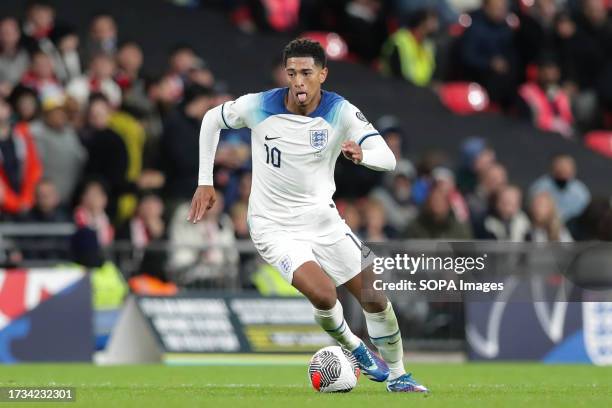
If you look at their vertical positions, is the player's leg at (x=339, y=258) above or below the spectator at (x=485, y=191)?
above

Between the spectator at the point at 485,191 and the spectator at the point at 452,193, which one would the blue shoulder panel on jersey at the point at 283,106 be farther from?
the spectator at the point at 485,191

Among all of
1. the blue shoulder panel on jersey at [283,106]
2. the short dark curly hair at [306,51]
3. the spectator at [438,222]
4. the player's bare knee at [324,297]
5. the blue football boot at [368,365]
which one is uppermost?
the short dark curly hair at [306,51]

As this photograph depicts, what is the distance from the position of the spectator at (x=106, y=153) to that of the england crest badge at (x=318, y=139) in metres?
7.61

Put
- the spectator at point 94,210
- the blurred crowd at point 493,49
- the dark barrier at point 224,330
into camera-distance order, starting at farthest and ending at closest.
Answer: the blurred crowd at point 493,49 < the spectator at point 94,210 < the dark barrier at point 224,330

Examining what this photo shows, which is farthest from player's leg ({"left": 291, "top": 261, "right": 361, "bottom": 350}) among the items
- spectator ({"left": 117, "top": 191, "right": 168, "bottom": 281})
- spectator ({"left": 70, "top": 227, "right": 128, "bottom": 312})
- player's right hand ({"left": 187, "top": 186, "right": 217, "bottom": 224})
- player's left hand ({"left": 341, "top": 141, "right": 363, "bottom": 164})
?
spectator ({"left": 117, "top": 191, "right": 168, "bottom": 281})

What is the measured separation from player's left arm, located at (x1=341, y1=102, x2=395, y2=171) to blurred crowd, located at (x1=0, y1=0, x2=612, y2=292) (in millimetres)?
6383

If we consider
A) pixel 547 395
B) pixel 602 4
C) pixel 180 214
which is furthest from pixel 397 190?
pixel 547 395

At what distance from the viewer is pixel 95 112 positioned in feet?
65.8

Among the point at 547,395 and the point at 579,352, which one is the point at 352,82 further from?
the point at 547,395

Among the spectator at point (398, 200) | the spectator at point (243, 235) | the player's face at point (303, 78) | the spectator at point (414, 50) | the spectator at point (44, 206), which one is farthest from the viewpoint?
the spectator at point (414, 50)

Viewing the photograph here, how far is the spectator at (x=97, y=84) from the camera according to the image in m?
20.6

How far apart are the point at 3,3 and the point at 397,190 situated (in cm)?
643

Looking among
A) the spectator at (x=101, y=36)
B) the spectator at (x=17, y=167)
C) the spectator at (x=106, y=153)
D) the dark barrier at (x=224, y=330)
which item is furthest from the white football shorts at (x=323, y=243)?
the spectator at (x=101, y=36)

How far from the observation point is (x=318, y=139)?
12.8m
